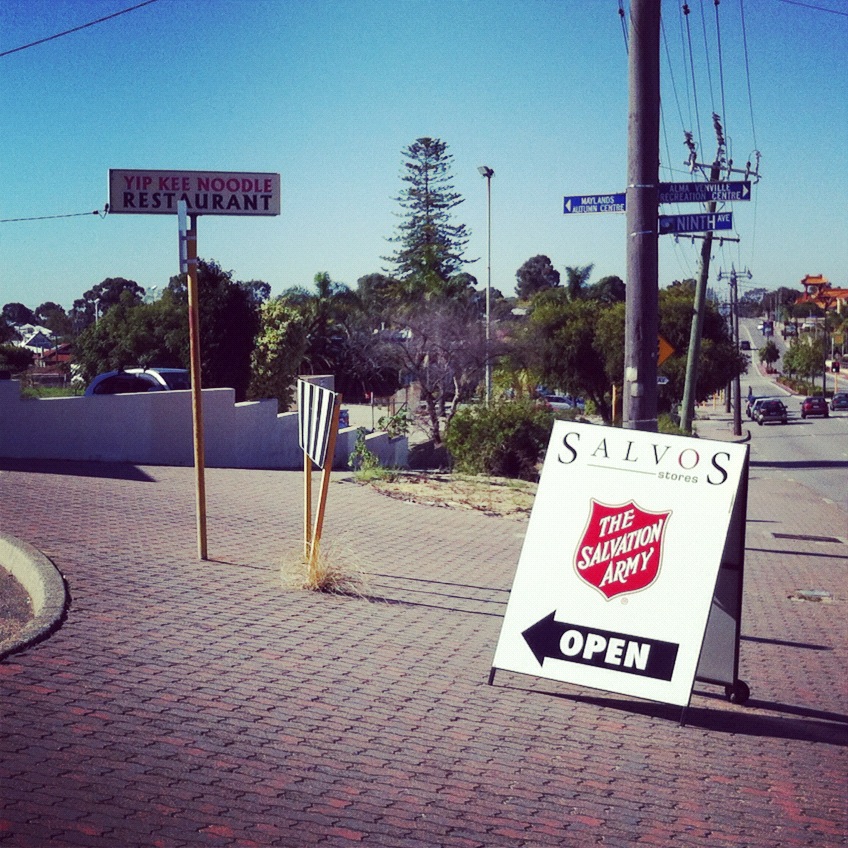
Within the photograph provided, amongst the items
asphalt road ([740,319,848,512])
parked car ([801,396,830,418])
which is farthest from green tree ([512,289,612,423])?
parked car ([801,396,830,418])

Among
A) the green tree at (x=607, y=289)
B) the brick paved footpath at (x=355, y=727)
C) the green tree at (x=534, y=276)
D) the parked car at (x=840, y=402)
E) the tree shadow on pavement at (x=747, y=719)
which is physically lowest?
the parked car at (x=840, y=402)

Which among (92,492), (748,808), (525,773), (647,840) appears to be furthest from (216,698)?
(92,492)

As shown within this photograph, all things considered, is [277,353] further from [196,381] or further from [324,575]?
[324,575]

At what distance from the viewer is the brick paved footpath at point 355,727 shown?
4.44 meters

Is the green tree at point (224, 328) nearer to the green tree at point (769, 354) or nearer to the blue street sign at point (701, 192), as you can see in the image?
the blue street sign at point (701, 192)

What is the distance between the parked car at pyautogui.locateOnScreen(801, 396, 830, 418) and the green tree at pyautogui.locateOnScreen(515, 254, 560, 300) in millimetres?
76309

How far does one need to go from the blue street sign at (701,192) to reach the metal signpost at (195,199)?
3.92 metres

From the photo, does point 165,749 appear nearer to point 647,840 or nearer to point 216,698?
point 216,698

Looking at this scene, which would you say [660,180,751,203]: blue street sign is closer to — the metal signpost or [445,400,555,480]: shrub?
the metal signpost

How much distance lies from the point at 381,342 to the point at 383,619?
2644 centimetres

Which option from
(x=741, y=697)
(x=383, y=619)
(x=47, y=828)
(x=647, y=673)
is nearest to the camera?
(x=47, y=828)

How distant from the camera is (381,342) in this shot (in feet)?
112

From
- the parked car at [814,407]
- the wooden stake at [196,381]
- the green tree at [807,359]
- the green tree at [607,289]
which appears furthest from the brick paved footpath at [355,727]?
the green tree at [807,359]

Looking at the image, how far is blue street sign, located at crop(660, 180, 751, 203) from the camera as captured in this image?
10648 millimetres
